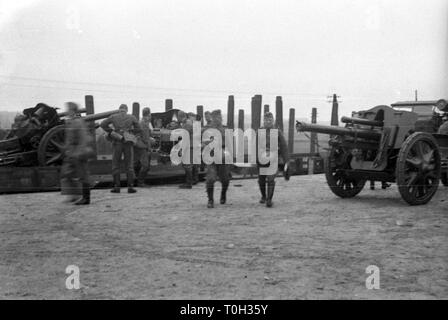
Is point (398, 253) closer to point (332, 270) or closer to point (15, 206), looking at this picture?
point (332, 270)

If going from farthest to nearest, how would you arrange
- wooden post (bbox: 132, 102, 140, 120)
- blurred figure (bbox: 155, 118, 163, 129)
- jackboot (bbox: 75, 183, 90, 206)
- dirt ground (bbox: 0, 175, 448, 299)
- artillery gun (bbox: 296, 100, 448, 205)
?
wooden post (bbox: 132, 102, 140, 120)
blurred figure (bbox: 155, 118, 163, 129)
jackboot (bbox: 75, 183, 90, 206)
artillery gun (bbox: 296, 100, 448, 205)
dirt ground (bbox: 0, 175, 448, 299)

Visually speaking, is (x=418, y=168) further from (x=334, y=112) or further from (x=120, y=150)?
(x=334, y=112)

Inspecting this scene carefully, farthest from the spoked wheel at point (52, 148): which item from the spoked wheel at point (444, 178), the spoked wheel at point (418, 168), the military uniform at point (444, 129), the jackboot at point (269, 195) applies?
the spoked wheel at point (444, 178)

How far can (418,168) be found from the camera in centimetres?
852

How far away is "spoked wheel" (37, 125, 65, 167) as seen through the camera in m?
11.3

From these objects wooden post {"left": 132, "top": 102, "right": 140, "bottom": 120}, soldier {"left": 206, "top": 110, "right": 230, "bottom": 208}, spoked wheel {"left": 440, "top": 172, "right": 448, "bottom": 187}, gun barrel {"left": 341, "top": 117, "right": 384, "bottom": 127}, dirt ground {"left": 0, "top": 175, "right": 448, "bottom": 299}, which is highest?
wooden post {"left": 132, "top": 102, "right": 140, "bottom": 120}

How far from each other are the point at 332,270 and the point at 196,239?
1.84m

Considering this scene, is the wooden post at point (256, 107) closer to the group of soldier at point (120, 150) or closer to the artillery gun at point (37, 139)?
the artillery gun at point (37, 139)

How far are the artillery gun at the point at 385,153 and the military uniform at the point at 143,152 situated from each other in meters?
4.06

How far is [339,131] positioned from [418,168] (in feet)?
4.59

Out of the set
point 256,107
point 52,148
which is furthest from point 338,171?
point 256,107

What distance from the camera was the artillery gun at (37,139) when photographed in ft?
37.6

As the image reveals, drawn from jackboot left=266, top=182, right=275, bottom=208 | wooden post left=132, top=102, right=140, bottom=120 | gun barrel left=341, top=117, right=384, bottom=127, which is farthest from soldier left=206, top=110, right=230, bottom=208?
wooden post left=132, top=102, right=140, bottom=120

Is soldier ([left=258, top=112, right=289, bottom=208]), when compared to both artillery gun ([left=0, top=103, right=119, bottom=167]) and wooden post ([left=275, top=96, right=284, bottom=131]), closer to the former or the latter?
artillery gun ([left=0, top=103, right=119, bottom=167])
